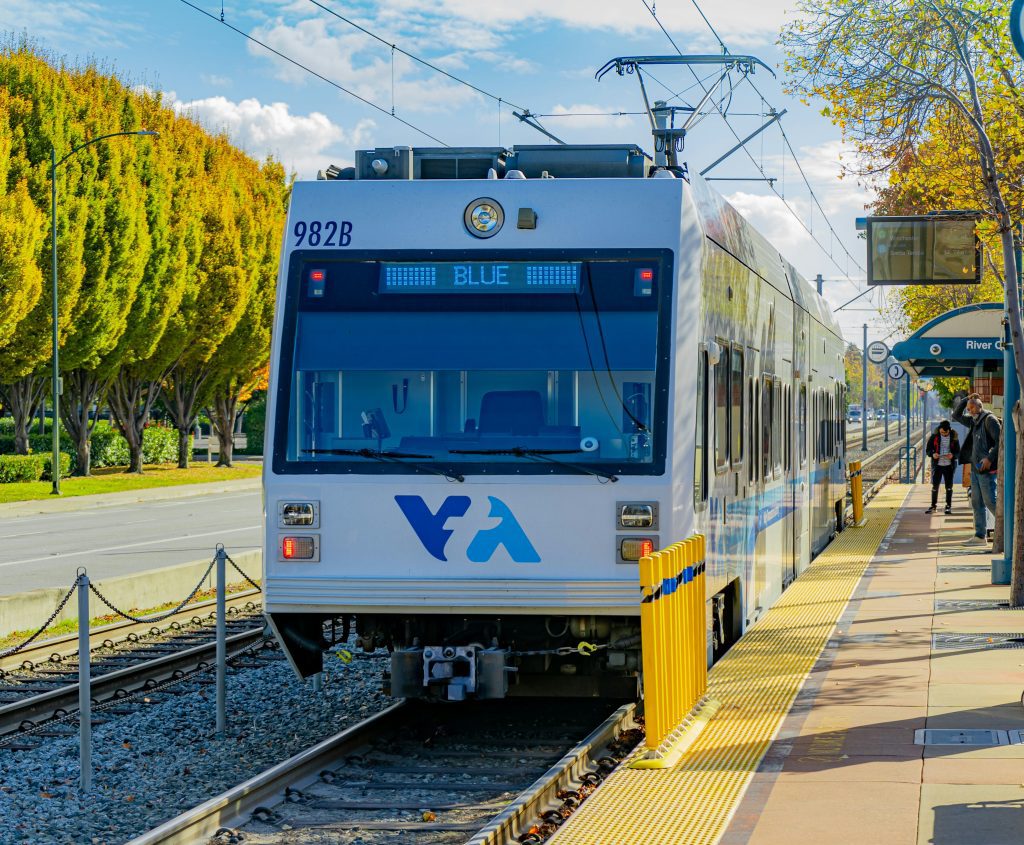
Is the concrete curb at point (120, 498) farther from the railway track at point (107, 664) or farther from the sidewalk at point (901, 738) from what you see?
the sidewalk at point (901, 738)

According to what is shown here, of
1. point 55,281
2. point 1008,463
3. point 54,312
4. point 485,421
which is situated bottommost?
point 1008,463

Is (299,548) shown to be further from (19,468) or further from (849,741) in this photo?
(19,468)

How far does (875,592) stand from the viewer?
16359mm

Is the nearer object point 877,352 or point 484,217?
point 484,217

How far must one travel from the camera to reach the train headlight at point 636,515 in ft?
28.5

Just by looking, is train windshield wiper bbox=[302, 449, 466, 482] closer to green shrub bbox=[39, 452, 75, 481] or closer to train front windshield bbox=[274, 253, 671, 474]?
train front windshield bbox=[274, 253, 671, 474]

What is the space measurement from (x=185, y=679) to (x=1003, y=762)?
21.6 ft

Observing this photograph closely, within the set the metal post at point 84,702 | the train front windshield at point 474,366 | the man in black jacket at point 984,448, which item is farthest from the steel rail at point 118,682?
the man in black jacket at point 984,448

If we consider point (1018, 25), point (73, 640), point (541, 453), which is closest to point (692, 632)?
point (541, 453)

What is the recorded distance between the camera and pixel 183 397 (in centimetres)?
5250

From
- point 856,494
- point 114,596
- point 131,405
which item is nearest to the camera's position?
point 114,596

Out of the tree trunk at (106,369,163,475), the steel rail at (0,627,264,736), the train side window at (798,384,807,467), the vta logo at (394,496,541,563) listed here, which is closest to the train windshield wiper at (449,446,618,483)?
the vta logo at (394,496,541,563)

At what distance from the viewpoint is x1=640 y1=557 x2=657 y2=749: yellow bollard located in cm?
766

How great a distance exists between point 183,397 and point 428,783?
45.4 m
